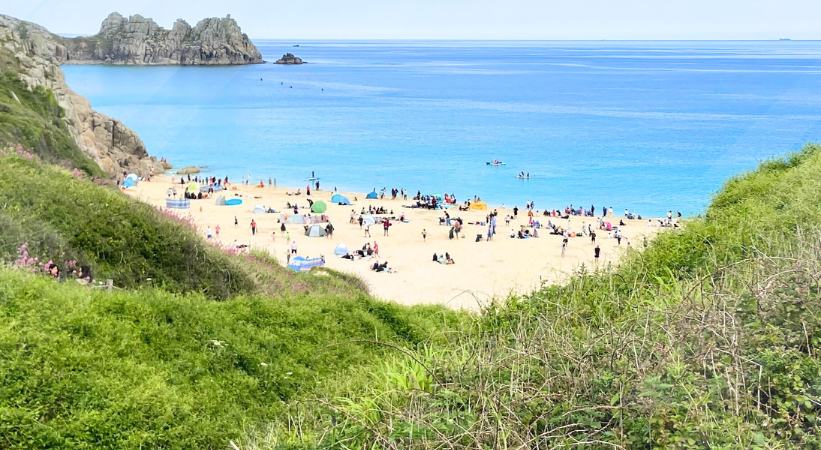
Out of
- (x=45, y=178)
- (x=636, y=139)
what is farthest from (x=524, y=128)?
(x=45, y=178)

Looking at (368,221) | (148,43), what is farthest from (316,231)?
(148,43)

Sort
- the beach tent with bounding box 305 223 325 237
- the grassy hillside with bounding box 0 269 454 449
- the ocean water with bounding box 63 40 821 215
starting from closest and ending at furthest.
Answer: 1. the grassy hillside with bounding box 0 269 454 449
2. the beach tent with bounding box 305 223 325 237
3. the ocean water with bounding box 63 40 821 215

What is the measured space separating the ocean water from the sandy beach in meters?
8.60

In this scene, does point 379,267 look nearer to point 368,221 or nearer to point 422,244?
point 422,244

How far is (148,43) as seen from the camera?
193 m

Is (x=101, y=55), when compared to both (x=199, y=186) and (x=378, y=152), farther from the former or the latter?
(x=199, y=186)

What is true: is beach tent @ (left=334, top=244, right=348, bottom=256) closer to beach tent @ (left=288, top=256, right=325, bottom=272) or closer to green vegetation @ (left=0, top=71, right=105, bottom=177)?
beach tent @ (left=288, top=256, right=325, bottom=272)

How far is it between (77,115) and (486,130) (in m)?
46.8

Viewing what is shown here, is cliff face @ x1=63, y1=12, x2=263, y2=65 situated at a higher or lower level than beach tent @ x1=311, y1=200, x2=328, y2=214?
higher

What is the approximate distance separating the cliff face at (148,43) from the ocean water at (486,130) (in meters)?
38.3

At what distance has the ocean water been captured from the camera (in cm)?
5950

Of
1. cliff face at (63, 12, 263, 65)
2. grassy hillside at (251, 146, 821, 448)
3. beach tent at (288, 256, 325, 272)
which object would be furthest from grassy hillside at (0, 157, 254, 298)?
cliff face at (63, 12, 263, 65)

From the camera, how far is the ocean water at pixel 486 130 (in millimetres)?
59500

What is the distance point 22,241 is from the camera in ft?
36.8
